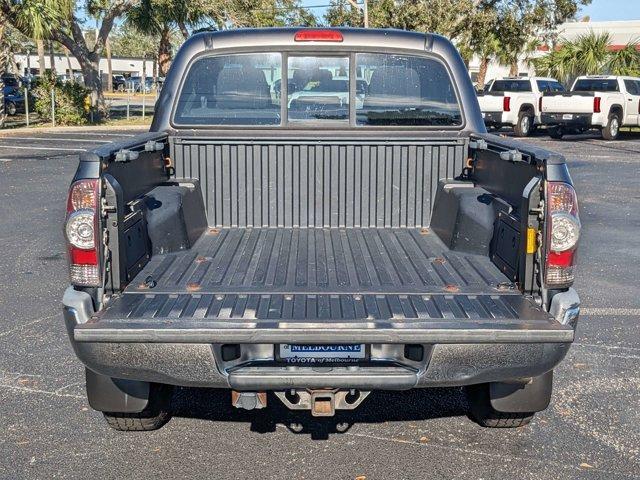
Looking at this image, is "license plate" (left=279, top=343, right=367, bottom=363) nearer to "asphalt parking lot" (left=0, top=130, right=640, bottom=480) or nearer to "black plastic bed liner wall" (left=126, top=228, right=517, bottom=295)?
"black plastic bed liner wall" (left=126, top=228, right=517, bottom=295)

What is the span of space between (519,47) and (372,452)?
3836cm

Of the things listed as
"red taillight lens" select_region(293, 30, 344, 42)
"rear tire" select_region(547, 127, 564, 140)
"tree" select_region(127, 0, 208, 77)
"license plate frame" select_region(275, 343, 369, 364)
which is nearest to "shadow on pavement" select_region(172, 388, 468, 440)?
"license plate frame" select_region(275, 343, 369, 364)

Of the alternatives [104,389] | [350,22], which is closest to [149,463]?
[104,389]

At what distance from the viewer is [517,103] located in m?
26.0

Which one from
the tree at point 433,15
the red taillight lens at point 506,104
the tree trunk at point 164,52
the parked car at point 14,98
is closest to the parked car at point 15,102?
the parked car at point 14,98

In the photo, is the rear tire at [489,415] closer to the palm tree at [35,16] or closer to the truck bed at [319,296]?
the truck bed at [319,296]

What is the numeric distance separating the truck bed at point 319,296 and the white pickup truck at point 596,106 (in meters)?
20.7

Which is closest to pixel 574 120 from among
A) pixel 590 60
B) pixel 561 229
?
pixel 590 60

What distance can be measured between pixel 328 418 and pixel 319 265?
87 centimetres

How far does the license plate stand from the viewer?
3.48m

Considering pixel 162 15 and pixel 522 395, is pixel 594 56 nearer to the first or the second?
pixel 162 15

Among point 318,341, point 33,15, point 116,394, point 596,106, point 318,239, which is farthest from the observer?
point 33,15

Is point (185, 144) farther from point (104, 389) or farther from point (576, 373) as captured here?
point (576, 373)

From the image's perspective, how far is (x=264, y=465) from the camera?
159 inches
